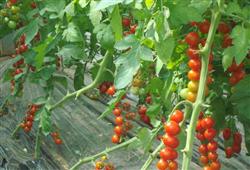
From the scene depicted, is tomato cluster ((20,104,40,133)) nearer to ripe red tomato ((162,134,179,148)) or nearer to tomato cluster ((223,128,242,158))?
tomato cluster ((223,128,242,158))

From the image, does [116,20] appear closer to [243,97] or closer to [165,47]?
[165,47]

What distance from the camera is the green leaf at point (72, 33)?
1.24 meters

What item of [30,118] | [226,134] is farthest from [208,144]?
[30,118]

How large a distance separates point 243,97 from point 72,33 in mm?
517

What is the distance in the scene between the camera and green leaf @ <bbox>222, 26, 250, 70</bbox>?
0.75 metres

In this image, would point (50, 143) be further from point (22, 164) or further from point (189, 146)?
point (189, 146)

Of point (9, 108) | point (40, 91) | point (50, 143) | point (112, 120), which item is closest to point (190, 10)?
point (50, 143)

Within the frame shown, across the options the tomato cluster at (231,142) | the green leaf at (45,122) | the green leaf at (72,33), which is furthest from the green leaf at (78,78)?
the tomato cluster at (231,142)

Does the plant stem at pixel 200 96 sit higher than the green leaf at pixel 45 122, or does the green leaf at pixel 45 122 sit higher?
the plant stem at pixel 200 96

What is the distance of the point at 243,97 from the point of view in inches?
36.3

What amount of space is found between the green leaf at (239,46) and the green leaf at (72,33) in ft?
1.83

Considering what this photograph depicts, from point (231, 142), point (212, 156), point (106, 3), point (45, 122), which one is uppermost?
point (106, 3)

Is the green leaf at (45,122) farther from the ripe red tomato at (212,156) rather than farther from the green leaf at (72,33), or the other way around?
the ripe red tomato at (212,156)

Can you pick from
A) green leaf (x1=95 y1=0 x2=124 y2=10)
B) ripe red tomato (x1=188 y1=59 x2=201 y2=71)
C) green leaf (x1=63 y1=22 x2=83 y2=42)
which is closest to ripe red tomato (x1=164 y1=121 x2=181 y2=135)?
ripe red tomato (x1=188 y1=59 x2=201 y2=71)
